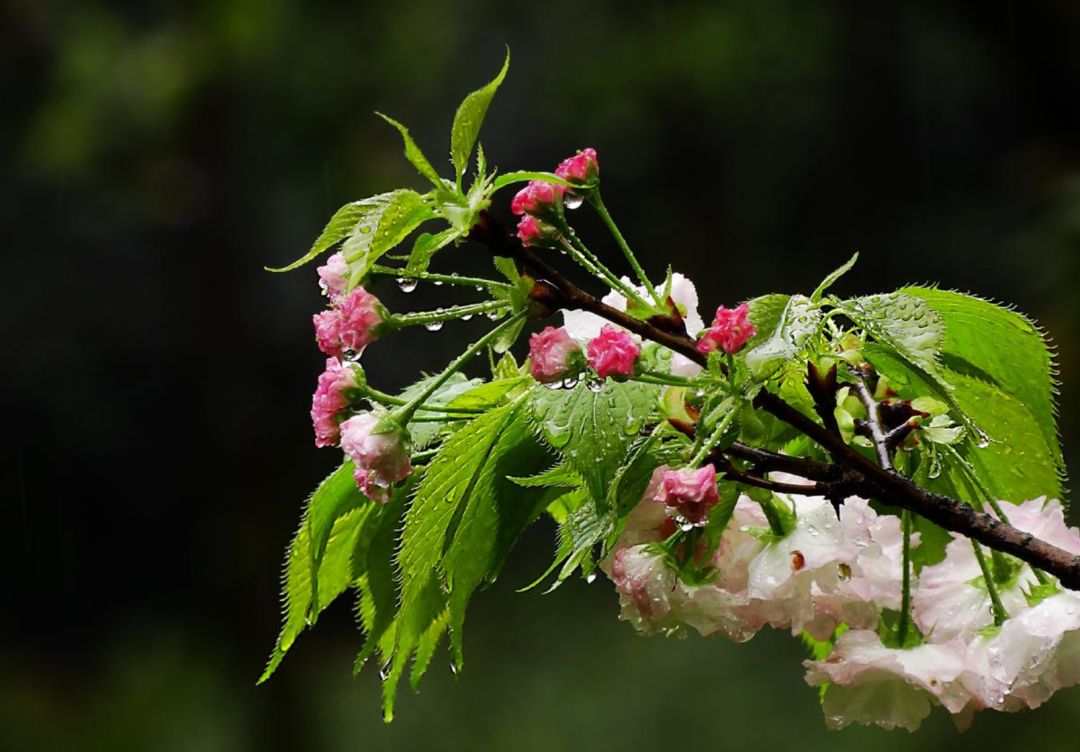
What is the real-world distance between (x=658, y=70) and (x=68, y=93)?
1900 millimetres

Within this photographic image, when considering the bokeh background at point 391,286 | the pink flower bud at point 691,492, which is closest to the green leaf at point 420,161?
the pink flower bud at point 691,492

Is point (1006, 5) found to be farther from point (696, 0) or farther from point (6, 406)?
point (6, 406)

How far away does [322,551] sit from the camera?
428 mm

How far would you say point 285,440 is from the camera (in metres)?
3.79

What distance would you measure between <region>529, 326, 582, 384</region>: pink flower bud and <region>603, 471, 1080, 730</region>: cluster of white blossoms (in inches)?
2.1

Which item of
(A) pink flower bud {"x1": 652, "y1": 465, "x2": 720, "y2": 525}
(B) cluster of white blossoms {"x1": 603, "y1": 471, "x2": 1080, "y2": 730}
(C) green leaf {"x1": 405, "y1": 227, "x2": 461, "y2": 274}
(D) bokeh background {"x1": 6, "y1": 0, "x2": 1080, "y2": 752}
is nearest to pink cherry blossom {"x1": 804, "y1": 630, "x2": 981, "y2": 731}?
(B) cluster of white blossoms {"x1": 603, "y1": 471, "x2": 1080, "y2": 730}

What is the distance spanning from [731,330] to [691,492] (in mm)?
52

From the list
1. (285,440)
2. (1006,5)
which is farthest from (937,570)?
(1006,5)

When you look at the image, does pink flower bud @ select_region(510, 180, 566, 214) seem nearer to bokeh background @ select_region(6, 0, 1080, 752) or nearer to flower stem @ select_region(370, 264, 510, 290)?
flower stem @ select_region(370, 264, 510, 290)

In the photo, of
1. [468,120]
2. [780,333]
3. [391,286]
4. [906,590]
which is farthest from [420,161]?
[391,286]

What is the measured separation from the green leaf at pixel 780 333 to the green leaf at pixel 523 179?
3.1 inches

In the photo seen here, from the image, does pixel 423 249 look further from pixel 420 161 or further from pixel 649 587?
pixel 649 587

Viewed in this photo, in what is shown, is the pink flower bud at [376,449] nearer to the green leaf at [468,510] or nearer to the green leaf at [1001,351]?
the green leaf at [468,510]

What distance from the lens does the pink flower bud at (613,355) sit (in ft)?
1.21
